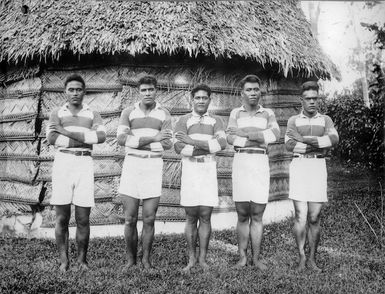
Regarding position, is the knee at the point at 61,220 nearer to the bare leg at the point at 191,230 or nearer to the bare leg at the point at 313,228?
the bare leg at the point at 191,230

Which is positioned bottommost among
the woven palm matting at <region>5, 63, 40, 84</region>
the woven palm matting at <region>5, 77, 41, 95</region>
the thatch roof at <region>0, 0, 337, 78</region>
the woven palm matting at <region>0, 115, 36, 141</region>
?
the woven palm matting at <region>0, 115, 36, 141</region>

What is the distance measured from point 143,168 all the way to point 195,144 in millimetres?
619

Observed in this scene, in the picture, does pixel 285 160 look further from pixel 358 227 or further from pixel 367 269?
pixel 367 269

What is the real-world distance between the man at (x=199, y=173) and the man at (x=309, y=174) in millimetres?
887

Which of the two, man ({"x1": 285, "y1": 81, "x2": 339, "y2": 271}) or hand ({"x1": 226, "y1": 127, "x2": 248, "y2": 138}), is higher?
hand ({"x1": 226, "y1": 127, "x2": 248, "y2": 138})

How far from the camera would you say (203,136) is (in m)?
5.09

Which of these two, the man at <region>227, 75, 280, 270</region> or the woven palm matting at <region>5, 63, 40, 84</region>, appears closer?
the man at <region>227, 75, 280, 270</region>

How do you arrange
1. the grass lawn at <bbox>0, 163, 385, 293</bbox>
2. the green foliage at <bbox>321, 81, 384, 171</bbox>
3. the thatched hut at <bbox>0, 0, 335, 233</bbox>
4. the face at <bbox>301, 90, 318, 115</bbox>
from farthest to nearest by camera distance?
the green foliage at <bbox>321, 81, 384, 171</bbox>, the thatched hut at <bbox>0, 0, 335, 233</bbox>, the face at <bbox>301, 90, 318, 115</bbox>, the grass lawn at <bbox>0, 163, 385, 293</bbox>

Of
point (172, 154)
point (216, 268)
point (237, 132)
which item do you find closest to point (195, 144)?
point (237, 132)

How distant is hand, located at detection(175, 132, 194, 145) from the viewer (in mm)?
4930

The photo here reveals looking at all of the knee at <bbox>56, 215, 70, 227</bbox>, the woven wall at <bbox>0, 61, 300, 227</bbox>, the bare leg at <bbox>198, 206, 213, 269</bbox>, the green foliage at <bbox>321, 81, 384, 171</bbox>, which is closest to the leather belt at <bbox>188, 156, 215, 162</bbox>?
the bare leg at <bbox>198, 206, 213, 269</bbox>

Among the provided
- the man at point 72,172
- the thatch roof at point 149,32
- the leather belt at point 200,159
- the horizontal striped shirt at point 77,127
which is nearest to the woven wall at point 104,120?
the thatch roof at point 149,32

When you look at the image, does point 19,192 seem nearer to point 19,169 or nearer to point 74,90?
point 19,169

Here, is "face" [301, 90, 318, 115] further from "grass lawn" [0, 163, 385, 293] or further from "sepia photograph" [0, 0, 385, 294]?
"grass lawn" [0, 163, 385, 293]
